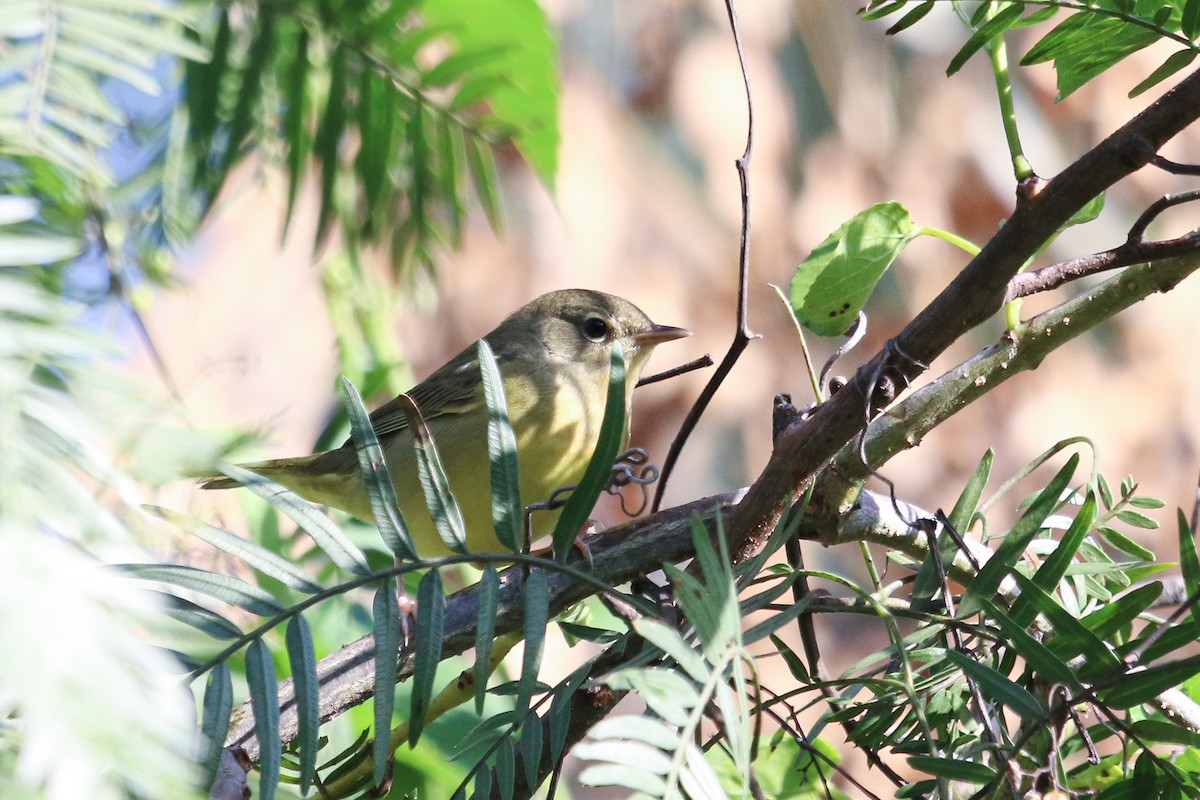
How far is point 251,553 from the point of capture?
0.72 m

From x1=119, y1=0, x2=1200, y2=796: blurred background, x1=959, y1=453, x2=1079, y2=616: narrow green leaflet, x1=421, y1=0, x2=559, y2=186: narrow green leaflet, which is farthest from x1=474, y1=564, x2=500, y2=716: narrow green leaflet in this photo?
x1=119, y1=0, x2=1200, y2=796: blurred background

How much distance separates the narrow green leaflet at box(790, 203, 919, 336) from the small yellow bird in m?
0.95

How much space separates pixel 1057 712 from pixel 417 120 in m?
1.29

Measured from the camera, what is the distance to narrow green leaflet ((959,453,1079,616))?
0.77 metres

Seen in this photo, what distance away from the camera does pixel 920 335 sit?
73cm

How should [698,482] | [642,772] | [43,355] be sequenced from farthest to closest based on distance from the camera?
[698,482] < [642,772] < [43,355]

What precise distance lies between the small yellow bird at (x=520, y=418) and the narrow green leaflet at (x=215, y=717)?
1.26 m

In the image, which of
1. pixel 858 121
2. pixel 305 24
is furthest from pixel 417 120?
pixel 858 121

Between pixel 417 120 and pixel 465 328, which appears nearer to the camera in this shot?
pixel 417 120

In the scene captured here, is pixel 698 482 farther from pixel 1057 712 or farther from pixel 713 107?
pixel 1057 712

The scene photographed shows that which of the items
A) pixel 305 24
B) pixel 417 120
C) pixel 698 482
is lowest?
pixel 698 482

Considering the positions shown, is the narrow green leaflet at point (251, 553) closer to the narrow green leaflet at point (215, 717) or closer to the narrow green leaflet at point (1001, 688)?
the narrow green leaflet at point (215, 717)

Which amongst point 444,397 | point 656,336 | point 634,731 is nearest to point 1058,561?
point 634,731

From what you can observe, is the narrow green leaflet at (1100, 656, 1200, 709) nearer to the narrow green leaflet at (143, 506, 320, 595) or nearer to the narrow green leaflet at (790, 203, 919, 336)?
the narrow green leaflet at (790, 203, 919, 336)
